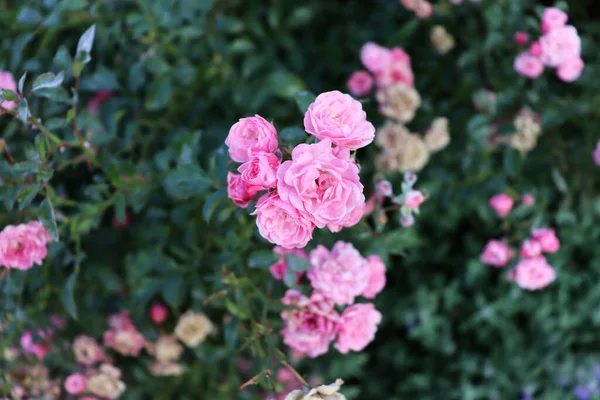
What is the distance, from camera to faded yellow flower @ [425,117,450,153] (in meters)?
1.66

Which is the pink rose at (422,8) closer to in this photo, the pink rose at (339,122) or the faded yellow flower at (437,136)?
the faded yellow flower at (437,136)

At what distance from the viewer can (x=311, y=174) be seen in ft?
2.55

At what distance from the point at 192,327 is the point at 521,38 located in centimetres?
119

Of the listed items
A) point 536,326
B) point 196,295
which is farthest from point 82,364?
point 536,326

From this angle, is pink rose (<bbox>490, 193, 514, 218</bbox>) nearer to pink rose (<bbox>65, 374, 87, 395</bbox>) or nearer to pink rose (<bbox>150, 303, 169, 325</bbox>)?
pink rose (<bbox>150, 303, 169, 325</bbox>)

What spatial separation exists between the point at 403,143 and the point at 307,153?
883 millimetres

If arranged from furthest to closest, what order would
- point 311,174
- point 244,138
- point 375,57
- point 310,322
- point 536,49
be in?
1. point 375,57
2. point 536,49
3. point 310,322
4. point 244,138
5. point 311,174

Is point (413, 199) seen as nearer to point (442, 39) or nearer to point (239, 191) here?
point (239, 191)

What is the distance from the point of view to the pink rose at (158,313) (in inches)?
64.2

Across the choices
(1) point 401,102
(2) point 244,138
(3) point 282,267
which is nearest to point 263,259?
(3) point 282,267

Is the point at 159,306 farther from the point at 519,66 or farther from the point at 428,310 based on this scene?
the point at 519,66

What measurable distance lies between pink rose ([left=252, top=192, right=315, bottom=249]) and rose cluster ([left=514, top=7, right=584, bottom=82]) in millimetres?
1019

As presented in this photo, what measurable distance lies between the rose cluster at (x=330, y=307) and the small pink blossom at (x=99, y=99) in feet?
2.95

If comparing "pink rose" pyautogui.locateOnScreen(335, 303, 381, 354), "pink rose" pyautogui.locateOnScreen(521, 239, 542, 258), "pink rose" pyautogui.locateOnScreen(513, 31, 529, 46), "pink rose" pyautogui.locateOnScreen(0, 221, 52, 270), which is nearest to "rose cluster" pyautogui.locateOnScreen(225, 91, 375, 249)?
"pink rose" pyautogui.locateOnScreen(335, 303, 381, 354)
